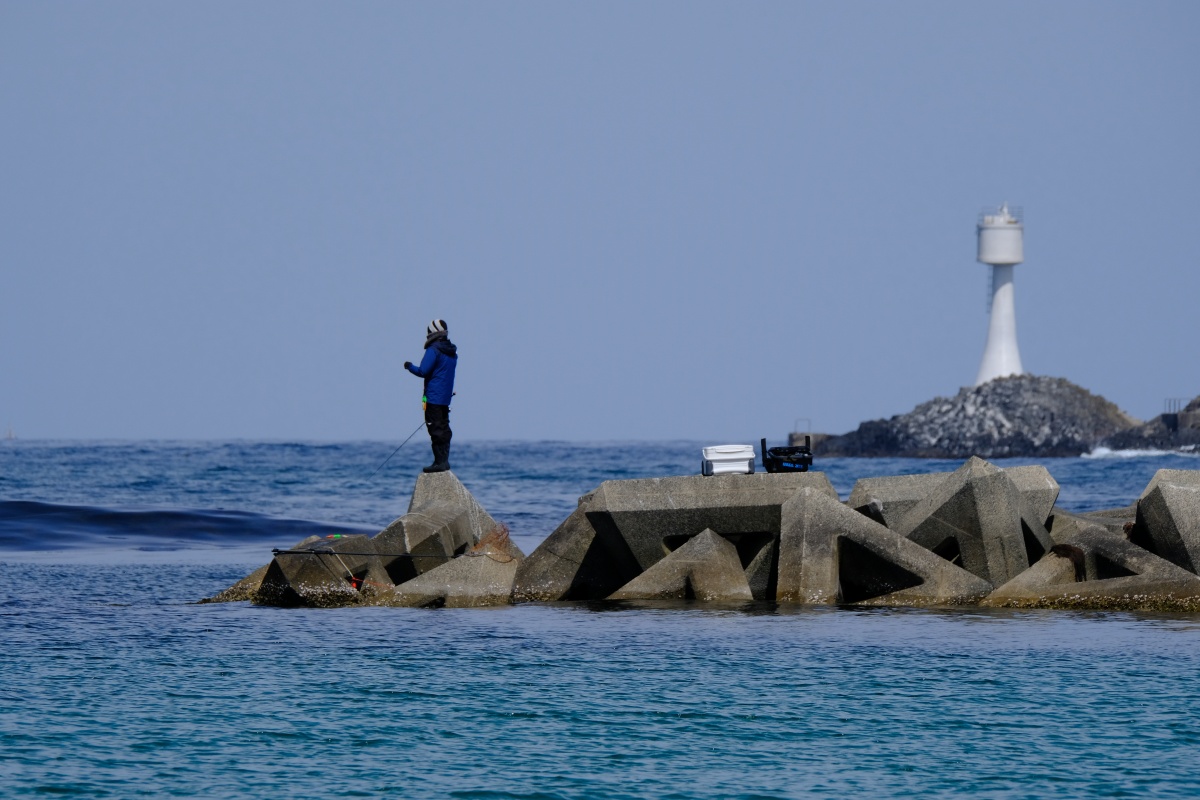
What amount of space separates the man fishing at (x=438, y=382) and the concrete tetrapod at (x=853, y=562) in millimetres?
5211

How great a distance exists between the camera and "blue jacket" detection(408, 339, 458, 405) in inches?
767

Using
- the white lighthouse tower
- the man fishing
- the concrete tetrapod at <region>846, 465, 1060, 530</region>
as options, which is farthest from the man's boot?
the white lighthouse tower

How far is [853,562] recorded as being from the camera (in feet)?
54.3

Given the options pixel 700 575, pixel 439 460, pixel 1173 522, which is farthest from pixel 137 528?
pixel 1173 522

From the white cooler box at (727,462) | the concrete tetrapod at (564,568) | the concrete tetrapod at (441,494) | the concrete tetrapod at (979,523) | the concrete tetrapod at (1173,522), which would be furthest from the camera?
the concrete tetrapod at (441,494)

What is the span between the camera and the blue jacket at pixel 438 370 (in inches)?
767

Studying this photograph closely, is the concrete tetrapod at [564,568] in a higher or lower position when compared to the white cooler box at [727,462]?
lower

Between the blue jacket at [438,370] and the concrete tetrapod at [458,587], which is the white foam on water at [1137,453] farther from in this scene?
the concrete tetrapod at [458,587]

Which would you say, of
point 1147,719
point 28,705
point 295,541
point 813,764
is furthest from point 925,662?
point 295,541

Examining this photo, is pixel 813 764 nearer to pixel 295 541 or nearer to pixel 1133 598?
pixel 1133 598

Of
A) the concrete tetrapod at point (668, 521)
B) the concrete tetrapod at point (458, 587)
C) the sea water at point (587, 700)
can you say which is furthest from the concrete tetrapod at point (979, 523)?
the concrete tetrapod at point (458, 587)

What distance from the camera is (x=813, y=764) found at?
988cm

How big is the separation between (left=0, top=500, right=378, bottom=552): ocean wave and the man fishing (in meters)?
9.22

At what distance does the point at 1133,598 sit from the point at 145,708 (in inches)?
395
